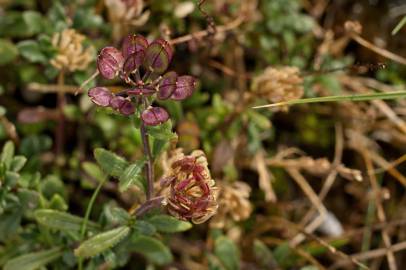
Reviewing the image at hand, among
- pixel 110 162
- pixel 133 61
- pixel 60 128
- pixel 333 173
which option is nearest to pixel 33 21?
pixel 60 128

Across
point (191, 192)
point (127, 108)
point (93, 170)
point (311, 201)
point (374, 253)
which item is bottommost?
point (374, 253)

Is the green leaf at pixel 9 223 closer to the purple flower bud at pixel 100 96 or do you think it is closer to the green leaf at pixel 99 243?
the green leaf at pixel 99 243

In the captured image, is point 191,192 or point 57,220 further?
point 57,220

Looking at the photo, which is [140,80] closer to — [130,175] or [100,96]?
[100,96]

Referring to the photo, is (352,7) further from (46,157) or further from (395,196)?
(46,157)

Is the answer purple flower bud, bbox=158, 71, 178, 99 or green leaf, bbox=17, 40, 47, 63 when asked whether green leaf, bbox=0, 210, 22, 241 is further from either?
purple flower bud, bbox=158, 71, 178, 99

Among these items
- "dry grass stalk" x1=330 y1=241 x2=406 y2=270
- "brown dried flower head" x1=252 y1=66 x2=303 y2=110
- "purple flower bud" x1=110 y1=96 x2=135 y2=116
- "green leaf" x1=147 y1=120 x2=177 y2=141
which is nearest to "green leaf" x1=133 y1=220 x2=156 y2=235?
"green leaf" x1=147 y1=120 x2=177 y2=141
